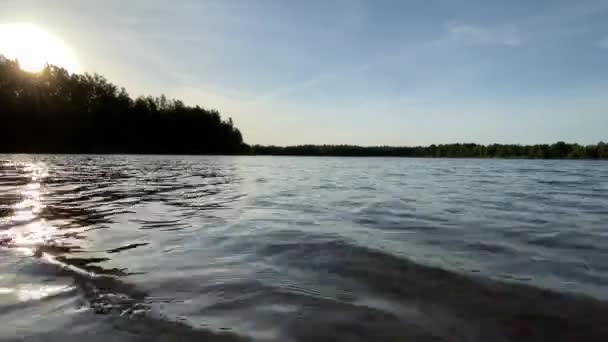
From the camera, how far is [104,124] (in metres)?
100

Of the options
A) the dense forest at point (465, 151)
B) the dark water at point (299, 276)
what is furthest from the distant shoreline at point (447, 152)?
the dark water at point (299, 276)

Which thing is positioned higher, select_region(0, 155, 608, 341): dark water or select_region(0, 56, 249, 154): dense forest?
select_region(0, 56, 249, 154): dense forest

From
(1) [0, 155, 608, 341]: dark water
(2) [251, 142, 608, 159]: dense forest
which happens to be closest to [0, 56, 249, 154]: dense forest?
(2) [251, 142, 608, 159]: dense forest

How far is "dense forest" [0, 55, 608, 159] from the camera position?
84.6 metres

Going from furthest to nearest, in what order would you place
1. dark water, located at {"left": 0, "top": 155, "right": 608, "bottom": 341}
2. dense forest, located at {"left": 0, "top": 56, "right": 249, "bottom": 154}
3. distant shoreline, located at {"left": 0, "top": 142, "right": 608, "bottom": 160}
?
distant shoreline, located at {"left": 0, "top": 142, "right": 608, "bottom": 160}, dense forest, located at {"left": 0, "top": 56, "right": 249, "bottom": 154}, dark water, located at {"left": 0, "top": 155, "right": 608, "bottom": 341}

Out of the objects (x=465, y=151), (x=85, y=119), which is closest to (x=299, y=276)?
(x=85, y=119)

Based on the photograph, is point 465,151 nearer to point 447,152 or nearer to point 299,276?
point 447,152

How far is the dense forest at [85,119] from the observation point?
8350 centimetres

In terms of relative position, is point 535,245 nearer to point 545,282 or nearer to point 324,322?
point 545,282

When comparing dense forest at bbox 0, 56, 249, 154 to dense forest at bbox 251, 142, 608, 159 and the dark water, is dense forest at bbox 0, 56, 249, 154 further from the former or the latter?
the dark water

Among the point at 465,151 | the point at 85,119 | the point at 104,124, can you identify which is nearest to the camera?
the point at 85,119

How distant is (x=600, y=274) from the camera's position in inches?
197

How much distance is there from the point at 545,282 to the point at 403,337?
2644 millimetres

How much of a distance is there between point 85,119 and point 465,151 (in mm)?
132846
